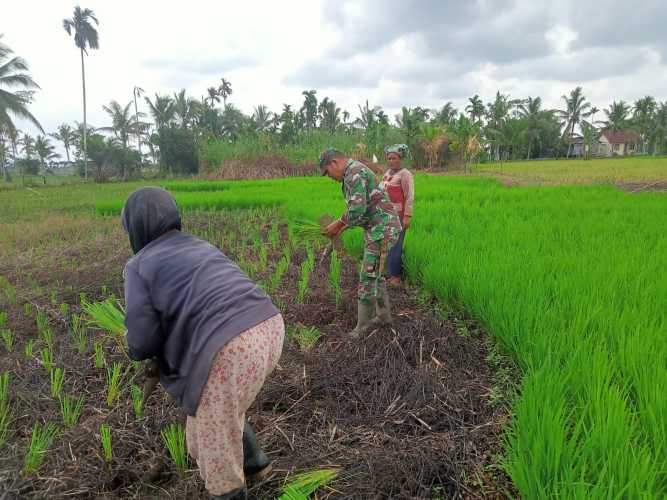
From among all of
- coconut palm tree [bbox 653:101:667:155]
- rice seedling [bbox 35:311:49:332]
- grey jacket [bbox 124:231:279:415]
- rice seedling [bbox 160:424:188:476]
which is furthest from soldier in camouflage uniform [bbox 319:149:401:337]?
coconut palm tree [bbox 653:101:667:155]

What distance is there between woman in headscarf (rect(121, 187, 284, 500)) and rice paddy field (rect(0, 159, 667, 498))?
1.42 ft

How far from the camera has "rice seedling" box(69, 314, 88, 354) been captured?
2529 millimetres

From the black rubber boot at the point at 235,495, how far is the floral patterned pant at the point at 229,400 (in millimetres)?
23

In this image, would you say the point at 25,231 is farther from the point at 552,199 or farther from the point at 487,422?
the point at 552,199

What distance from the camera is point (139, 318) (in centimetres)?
120

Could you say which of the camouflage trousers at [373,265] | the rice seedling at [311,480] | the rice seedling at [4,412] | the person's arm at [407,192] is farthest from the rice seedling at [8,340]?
the person's arm at [407,192]

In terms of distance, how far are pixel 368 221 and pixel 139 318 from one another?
1.77 m

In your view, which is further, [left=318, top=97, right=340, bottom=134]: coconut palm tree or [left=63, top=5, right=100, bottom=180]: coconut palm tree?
[left=318, top=97, right=340, bottom=134]: coconut palm tree

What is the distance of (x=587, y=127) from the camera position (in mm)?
35750

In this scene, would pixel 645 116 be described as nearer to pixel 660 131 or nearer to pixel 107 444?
pixel 660 131

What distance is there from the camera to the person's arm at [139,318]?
1201 millimetres

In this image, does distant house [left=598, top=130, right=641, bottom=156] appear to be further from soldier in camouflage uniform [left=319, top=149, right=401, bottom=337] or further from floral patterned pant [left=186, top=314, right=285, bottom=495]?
floral patterned pant [left=186, top=314, right=285, bottom=495]

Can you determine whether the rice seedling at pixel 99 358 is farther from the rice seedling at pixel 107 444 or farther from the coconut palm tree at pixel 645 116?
the coconut palm tree at pixel 645 116

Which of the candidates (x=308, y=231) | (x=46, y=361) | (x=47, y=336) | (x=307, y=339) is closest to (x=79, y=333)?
(x=47, y=336)
